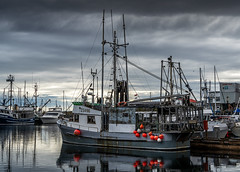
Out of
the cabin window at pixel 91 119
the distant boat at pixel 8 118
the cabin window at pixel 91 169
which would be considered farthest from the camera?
the distant boat at pixel 8 118

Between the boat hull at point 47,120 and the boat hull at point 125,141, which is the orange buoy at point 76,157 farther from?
the boat hull at point 47,120

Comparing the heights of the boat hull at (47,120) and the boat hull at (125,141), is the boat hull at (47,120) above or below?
below

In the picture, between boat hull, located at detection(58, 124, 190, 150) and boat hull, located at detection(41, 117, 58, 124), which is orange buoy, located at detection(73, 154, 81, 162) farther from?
boat hull, located at detection(41, 117, 58, 124)

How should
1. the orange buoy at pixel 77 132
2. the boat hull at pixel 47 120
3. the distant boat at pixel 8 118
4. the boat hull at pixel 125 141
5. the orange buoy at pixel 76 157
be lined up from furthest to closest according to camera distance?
the boat hull at pixel 47 120
the distant boat at pixel 8 118
the orange buoy at pixel 77 132
the boat hull at pixel 125 141
the orange buoy at pixel 76 157

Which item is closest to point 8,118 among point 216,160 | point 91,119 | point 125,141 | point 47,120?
point 47,120

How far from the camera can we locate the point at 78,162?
2442cm

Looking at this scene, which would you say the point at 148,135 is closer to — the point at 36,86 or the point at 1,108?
the point at 1,108

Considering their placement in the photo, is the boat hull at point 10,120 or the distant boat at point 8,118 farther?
the boat hull at point 10,120

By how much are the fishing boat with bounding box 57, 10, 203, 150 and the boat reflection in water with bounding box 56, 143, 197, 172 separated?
3.09 feet

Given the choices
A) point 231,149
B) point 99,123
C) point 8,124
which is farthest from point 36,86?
point 231,149

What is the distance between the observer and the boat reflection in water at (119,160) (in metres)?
22.5

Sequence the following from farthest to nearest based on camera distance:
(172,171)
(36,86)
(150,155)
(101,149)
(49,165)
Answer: (36,86) < (101,149) < (150,155) < (49,165) < (172,171)

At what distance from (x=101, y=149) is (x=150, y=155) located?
18.2 feet

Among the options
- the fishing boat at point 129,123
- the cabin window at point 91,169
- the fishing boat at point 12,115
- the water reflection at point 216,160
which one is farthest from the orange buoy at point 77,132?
the fishing boat at point 12,115
